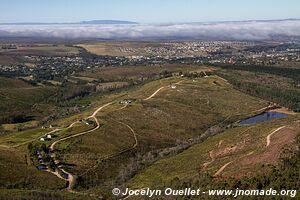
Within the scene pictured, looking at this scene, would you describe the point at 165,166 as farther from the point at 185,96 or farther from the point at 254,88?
the point at 254,88

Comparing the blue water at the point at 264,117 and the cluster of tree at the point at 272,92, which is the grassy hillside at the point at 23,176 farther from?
the cluster of tree at the point at 272,92

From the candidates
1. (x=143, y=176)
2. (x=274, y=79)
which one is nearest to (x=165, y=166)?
(x=143, y=176)

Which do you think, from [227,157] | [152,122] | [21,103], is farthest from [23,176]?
[21,103]

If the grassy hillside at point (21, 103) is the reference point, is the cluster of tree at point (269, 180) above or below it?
A: above

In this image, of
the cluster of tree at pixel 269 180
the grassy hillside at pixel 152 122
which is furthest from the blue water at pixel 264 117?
the cluster of tree at pixel 269 180

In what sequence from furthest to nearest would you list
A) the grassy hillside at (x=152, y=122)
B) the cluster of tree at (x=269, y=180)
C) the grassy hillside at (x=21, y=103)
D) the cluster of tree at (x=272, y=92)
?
1. the cluster of tree at (x=272, y=92)
2. the grassy hillside at (x=21, y=103)
3. the grassy hillside at (x=152, y=122)
4. the cluster of tree at (x=269, y=180)

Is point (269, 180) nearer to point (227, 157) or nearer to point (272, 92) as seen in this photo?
point (227, 157)

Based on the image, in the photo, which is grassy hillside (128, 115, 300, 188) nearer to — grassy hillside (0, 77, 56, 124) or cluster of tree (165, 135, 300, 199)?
cluster of tree (165, 135, 300, 199)

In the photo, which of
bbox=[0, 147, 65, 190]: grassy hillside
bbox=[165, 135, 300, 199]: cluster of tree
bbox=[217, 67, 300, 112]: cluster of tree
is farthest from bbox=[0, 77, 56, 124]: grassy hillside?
bbox=[165, 135, 300, 199]: cluster of tree

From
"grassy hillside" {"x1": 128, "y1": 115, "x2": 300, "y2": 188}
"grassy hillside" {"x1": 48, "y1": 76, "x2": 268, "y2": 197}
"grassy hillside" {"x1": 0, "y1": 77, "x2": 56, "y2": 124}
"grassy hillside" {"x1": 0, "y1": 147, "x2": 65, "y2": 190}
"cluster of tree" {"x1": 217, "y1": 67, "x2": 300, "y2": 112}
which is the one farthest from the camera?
"cluster of tree" {"x1": 217, "y1": 67, "x2": 300, "y2": 112}

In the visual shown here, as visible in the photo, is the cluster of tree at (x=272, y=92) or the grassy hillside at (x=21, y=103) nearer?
the grassy hillside at (x=21, y=103)

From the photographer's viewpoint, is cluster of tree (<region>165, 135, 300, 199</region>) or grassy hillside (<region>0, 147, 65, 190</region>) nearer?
cluster of tree (<region>165, 135, 300, 199</region>)
